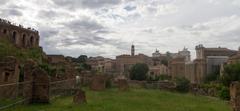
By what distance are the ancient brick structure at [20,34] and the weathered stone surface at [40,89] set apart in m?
49.0

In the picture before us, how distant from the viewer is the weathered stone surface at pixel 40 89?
62.8 ft

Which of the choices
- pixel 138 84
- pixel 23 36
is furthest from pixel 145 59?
pixel 138 84

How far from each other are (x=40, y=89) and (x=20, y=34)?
57.9m

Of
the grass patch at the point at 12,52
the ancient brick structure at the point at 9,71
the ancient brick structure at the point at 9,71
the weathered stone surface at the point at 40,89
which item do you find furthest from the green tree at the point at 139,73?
the weathered stone surface at the point at 40,89

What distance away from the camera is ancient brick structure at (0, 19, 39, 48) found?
2682 inches

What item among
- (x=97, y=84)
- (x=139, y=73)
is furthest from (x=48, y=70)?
(x=139, y=73)

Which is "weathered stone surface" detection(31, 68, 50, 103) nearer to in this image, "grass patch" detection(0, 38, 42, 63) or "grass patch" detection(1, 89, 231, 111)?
"grass patch" detection(1, 89, 231, 111)

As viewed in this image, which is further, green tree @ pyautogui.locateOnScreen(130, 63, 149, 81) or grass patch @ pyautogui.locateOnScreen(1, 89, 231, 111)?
green tree @ pyautogui.locateOnScreen(130, 63, 149, 81)

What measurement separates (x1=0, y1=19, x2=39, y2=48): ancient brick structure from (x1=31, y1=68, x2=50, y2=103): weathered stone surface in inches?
1928

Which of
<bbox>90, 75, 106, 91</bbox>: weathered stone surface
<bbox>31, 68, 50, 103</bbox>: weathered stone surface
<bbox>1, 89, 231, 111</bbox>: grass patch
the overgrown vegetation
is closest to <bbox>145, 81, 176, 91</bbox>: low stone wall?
<bbox>90, 75, 106, 91</bbox>: weathered stone surface

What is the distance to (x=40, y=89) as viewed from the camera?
1922cm

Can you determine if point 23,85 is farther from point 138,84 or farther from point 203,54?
point 203,54

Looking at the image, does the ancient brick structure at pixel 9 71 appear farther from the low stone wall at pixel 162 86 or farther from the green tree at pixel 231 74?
the green tree at pixel 231 74

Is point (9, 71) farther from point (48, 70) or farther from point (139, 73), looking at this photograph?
point (139, 73)
